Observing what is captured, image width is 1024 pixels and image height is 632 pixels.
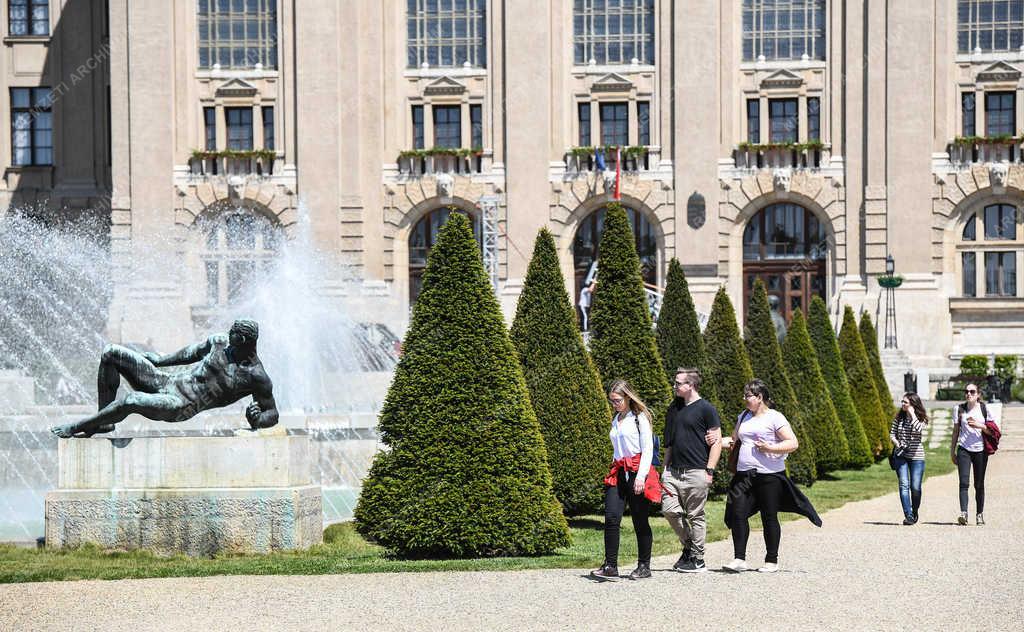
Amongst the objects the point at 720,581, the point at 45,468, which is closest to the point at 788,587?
the point at 720,581

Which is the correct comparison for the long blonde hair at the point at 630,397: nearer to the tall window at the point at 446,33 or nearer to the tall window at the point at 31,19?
the tall window at the point at 446,33

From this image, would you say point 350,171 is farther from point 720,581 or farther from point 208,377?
point 720,581

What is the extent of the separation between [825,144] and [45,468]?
37242mm

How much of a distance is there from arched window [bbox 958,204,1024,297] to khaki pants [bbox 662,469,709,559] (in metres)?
40.9

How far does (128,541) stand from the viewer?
15914mm

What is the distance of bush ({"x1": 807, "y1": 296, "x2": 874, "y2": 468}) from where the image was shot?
3114 centimetres

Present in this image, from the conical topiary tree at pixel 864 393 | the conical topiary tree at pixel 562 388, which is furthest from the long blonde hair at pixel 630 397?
the conical topiary tree at pixel 864 393

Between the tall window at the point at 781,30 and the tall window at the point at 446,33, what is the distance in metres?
8.88

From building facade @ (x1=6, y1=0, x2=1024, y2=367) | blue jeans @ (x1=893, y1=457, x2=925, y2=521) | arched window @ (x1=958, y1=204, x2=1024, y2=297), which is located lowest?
blue jeans @ (x1=893, y1=457, x2=925, y2=521)

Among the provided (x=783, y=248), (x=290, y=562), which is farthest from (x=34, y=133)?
(x=290, y=562)

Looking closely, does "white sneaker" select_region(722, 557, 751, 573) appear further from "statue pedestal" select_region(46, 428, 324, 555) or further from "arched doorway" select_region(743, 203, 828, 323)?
"arched doorway" select_region(743, 203, 828, 323)

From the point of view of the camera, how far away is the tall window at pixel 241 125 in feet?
181

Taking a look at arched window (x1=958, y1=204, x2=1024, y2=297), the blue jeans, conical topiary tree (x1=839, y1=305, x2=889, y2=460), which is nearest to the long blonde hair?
the blue jeans

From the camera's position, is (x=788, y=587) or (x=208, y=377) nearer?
(x=788, y=587)
